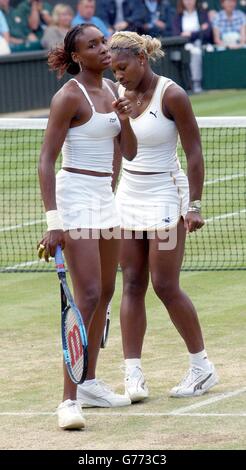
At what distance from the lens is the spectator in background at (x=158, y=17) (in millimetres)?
29750

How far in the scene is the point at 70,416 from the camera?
7152 millimetres

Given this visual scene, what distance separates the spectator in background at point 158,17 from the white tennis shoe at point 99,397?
73.1 ft

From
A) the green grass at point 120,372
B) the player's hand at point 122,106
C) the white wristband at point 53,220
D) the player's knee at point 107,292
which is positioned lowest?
the green grass at point 120,372

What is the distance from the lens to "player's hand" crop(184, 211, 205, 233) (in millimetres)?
7855

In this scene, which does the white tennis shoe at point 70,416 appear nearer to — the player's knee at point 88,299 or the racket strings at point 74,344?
the racket strings at point 74,344

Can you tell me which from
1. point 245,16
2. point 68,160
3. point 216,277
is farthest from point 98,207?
point 245,16

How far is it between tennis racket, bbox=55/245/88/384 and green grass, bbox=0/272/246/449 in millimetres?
358

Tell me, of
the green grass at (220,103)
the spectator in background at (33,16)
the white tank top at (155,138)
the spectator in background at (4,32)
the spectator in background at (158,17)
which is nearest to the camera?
the white tank top at (155,138)

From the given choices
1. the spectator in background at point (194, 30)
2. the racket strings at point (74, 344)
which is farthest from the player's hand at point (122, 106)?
the spectator in background at point (194, 30)

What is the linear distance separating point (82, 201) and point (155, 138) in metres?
0.78

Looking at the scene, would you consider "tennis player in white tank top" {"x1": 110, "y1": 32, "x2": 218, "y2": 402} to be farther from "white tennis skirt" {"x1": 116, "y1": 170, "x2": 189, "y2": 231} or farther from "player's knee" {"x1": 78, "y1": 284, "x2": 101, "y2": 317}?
"player's knee" {"x1": 78, "y1": 284, "x2": 101, "y2": 317}

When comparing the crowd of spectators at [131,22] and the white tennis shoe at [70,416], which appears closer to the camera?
the white tennis shoe at [70,416]

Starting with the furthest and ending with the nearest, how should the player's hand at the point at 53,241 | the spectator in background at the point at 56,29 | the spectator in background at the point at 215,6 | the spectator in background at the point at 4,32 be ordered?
1. the spectator in background at the point at 215,6
2. the spectator in background at the point at 56,29
3. the spectator in background at the point at 4,32
4. the player's hand at the point at 53,241
